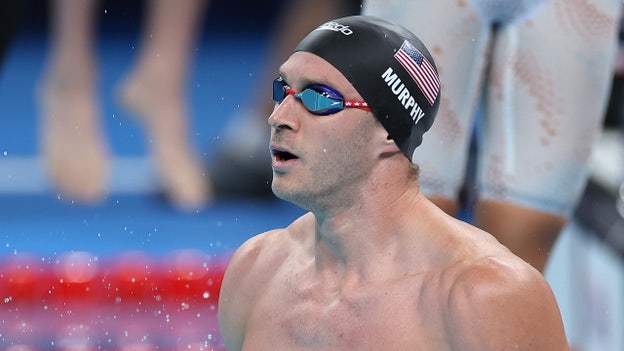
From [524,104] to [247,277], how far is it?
0.88 m

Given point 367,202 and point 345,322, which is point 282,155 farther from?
point 345,322

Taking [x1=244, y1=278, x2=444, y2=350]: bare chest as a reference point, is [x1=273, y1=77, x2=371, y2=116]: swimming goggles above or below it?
above

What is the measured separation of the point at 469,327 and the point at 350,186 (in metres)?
0.32

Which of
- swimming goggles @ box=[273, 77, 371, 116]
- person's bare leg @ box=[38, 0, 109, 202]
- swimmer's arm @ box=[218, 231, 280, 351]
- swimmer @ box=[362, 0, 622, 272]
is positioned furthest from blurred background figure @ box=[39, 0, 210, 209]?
swimming goggles @ box=[273, 77, 371, 116]

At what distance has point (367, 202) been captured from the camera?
1.88 meters

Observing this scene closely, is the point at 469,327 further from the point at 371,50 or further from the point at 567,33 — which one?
the point at 567,33

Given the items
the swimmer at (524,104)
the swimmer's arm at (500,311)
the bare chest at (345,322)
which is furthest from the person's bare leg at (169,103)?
the swimmer's arm at (500,311)

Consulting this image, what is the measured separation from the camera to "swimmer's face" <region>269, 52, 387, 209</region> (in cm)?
186

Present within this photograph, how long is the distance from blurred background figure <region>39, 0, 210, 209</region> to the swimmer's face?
2938mm

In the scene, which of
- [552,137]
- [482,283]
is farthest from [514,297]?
[552,137]

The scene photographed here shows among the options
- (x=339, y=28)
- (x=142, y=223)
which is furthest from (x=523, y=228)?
(x=142, y=223)

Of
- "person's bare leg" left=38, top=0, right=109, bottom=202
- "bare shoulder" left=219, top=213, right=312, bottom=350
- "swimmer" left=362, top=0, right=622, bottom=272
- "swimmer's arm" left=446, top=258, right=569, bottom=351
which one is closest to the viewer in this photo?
"swimmer's arm" left=446, top=258, right=569, bottom=351

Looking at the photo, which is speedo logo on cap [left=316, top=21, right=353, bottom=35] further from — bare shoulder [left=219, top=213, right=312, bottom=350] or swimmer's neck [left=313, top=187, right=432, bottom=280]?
bare shoulder [left=219, top=213, right=312, bottom=350]

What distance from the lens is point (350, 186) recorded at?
1.89m
